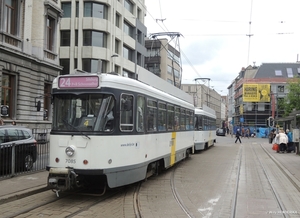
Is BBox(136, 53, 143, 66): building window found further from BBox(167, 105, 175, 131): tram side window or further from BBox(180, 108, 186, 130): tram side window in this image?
BBox(167, 105, 175, 131): tram side window

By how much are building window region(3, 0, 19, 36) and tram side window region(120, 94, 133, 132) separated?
1608cm

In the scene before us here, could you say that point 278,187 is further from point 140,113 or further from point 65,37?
point 65,37

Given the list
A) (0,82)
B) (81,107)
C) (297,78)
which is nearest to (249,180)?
(81,107)

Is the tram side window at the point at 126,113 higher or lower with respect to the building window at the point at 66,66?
lower

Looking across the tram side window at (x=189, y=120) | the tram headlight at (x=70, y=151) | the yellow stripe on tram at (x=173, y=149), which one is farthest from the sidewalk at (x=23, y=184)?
the tram side window at (x=189, y=120)

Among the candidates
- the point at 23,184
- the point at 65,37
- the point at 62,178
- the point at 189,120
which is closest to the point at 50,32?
the point at 65,37

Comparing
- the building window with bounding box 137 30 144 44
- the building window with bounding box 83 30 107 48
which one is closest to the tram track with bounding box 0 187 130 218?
the building window with bounding box 83 30 107 48

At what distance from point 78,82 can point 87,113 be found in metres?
0.76

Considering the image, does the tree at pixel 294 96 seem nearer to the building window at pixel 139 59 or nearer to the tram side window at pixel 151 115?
the building window at pixel 139 59

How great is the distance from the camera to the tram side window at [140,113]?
8.32 m

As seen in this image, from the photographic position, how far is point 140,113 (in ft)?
27.9

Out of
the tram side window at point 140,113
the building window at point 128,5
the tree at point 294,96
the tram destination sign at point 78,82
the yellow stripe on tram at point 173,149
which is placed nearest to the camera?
the tram destination sign at point 78,82

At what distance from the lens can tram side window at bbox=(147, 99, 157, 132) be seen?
914 centimetres

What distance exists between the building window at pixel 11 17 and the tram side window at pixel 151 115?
49.7ft
